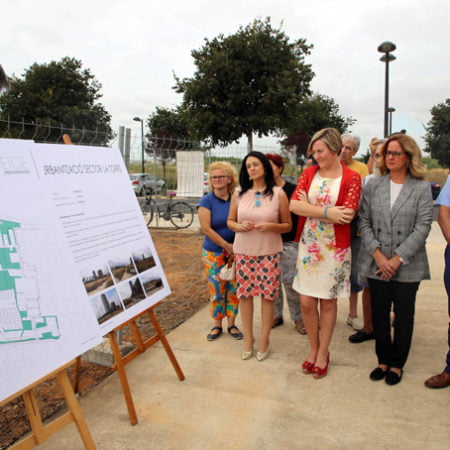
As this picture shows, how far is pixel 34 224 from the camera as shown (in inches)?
65.6

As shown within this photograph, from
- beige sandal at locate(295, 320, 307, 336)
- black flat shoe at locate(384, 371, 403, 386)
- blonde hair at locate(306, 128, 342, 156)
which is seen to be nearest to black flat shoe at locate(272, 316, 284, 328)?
beige sandal at locate(295, 320, 307, 336)

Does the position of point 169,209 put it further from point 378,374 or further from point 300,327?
point 378,374

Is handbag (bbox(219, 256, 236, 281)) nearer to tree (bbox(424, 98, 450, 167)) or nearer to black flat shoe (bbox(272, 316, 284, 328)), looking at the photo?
black flat shoe (bbox(272, 316, 284, 328))

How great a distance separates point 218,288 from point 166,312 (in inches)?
43.3

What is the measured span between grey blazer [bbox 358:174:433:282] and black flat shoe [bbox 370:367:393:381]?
0.69 meters

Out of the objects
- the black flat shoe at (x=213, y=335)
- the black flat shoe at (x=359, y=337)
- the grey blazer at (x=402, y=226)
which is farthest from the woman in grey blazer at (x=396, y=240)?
the black flat shoe at (x=213, y=335)


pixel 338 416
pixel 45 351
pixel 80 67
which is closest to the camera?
pixel 45 351

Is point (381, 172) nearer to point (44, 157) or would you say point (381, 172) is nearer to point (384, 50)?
point (44, 157)

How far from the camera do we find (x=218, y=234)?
11.0 feet

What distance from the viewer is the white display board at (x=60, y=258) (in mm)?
1532

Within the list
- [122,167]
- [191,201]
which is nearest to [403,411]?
[122,167]

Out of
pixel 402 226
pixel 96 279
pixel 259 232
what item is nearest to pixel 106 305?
pixel 96 279

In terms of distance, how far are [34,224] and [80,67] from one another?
82.0ft

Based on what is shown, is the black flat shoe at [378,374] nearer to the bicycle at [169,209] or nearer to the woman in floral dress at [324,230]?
the woman in floral dress at [324,230]
